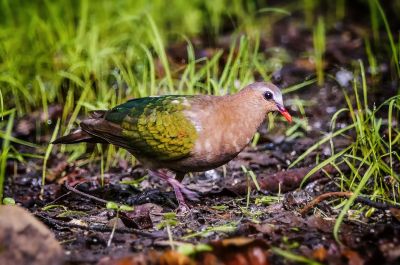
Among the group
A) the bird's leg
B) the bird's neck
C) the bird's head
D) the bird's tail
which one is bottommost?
the bird's leg

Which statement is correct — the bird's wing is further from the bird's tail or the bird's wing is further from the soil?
the soil

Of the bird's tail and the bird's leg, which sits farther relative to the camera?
the bird's tail

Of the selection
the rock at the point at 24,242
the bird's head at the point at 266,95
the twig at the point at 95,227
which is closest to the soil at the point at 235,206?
the twig at the point at 95,227

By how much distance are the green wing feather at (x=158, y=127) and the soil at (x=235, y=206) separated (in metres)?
0.35

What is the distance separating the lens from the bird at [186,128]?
13.2 feet

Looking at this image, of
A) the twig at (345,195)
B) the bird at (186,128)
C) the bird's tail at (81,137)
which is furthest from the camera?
the bird's tail at (81,137)

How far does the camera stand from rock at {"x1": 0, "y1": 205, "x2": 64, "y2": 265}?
2766mm

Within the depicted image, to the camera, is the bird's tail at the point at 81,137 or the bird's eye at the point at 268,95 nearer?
the bird's eye at the point at 268,95

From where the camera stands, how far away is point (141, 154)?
4.27m

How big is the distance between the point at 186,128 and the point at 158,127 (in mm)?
190

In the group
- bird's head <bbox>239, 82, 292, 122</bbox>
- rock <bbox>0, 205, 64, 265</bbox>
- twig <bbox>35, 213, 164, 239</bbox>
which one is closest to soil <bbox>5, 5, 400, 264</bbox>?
twig <bbox>35, 213, 164, 239</bbox>

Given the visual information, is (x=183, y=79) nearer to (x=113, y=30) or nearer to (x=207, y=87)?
(x=207, y=87)

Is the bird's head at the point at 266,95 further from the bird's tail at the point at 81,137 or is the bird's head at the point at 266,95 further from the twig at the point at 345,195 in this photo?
the bird's tail at the point at 81,137

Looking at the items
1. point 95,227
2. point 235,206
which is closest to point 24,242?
point 95,227
